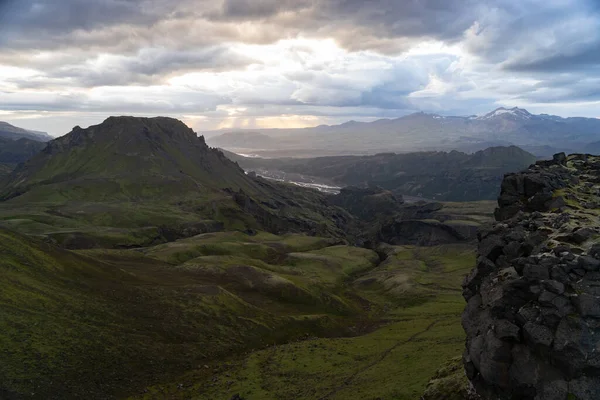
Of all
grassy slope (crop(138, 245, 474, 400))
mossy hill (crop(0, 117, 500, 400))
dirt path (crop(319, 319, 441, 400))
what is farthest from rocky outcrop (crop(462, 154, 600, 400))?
dirt path (crop(319, 319, 441, 400))

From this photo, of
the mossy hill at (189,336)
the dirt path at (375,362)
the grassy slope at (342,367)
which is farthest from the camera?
the dirt path at (375,362)

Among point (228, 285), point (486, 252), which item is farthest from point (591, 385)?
point (228, 285)

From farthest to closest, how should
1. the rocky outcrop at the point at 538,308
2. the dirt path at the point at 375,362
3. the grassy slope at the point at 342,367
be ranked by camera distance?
1. the dirt path at the point at 375,362
2. the grassy slope at the point at 342,367
3. the rocky outcrop at the point at 538,308

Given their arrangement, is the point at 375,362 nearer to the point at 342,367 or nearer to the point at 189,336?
the point at 342,367

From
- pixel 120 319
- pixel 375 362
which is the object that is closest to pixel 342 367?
pixel 375 362

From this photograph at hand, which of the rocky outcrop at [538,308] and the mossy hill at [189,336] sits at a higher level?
the rocky outcrop at [538,308]

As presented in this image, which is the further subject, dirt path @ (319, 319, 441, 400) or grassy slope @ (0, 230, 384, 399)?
dirt path @ (319, 319, 441, 400)

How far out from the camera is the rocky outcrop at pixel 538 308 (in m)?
35.8

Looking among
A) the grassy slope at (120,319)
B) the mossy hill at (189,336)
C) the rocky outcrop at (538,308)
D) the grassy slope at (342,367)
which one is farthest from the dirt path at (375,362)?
the rocky outcrop at (538,308)

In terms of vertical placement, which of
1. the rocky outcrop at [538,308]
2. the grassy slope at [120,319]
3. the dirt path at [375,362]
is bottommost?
the dirt path at [375,362]

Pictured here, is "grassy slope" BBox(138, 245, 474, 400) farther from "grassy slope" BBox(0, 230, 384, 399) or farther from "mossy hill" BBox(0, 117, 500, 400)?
"grassy slope" BBox(0, 230, 384, 399)

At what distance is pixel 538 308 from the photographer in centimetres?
3922

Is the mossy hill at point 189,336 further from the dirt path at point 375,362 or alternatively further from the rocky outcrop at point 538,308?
the rocky outcrop at point 538,308

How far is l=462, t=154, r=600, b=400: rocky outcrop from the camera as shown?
35.8 m
